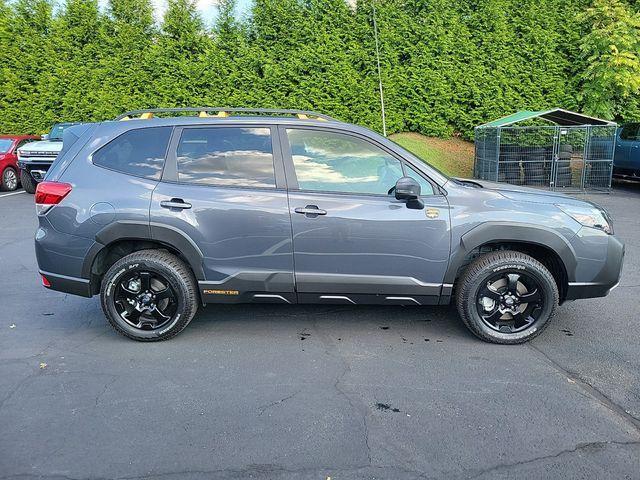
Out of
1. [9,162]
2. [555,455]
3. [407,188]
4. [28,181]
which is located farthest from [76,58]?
[555,455]

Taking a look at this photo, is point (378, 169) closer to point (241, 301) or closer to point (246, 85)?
point (241, 301)

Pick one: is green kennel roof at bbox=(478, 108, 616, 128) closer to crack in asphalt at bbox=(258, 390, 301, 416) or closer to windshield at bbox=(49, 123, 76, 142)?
crack in asphalt at bbox=(258, 390, 301, 416)

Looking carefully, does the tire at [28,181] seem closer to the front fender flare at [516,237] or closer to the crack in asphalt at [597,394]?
the front fender flare at [516,237]

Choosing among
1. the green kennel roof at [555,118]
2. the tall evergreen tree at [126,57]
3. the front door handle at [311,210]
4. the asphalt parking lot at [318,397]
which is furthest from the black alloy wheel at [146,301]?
the tall evergreen tree at [126,57]

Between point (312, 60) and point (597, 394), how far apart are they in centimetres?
1470

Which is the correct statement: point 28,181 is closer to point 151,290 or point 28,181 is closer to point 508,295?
point 151,290

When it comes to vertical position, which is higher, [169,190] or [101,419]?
[169,190]

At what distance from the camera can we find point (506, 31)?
1612 cm

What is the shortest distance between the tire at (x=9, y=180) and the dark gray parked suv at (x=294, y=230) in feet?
38.5

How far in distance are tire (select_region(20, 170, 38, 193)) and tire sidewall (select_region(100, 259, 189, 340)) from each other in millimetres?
11045

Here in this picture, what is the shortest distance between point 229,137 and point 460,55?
45.9 ft

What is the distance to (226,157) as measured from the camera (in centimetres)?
428

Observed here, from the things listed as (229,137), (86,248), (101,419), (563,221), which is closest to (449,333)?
(563,221)

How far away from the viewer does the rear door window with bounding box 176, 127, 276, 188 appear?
4.25 m
